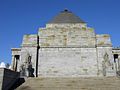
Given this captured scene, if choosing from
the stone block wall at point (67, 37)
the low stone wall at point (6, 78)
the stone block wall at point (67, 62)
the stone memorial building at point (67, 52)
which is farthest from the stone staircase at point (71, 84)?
the stone block wall at point (67, 37)

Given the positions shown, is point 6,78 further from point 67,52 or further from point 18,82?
point 67,52

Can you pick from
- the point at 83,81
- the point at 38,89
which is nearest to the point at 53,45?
the point at 83,81

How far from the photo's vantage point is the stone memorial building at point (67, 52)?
24391mm

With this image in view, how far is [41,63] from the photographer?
2511cm

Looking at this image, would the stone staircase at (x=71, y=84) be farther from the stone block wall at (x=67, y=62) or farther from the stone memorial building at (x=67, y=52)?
the stone block wall at (x=67, y=62)

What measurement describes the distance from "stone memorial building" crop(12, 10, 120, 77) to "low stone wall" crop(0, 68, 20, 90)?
252 inches

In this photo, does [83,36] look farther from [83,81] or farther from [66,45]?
[83,81]

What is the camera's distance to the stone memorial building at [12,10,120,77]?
24391mm

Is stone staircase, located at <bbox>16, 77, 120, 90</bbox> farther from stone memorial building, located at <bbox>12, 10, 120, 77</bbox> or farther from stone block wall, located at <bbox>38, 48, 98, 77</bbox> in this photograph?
stone block wall, located at <bbox>38, 48, 98, 77</bbox>

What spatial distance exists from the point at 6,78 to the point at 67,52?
12348 millimetres

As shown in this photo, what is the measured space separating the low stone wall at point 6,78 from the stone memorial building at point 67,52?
6390 millimetres

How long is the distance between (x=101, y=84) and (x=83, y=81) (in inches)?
71.9

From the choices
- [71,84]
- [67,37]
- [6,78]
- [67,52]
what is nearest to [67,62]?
[67,52]


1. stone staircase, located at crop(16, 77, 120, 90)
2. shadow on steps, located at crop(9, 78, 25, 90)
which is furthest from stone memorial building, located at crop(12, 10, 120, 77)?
stone staircase, located at crop(16, 77, 120, 90)
